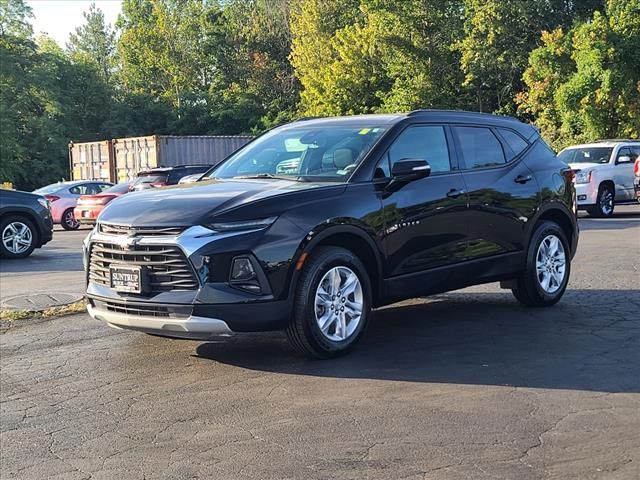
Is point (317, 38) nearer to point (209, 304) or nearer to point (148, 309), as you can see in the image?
point (148, 309)

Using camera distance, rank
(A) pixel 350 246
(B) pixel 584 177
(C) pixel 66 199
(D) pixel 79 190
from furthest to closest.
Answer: (D) pixel 79 190, (C) pixel 66 199, (B) pixel 584 177, (A) pixel 350 246

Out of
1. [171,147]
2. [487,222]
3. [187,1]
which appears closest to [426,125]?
[487,222]

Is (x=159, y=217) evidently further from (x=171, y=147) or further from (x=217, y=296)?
(x=171, y=147)

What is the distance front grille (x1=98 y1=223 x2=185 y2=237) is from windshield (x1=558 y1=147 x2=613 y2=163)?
16.2m

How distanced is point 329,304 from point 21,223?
32.0ft

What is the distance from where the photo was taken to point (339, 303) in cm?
596

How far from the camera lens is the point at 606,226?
16.7m

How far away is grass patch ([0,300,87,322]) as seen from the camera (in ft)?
27.6

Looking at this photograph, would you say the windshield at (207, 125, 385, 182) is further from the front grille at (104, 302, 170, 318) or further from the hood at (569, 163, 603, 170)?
the hood at (569, 163, 603, 170)

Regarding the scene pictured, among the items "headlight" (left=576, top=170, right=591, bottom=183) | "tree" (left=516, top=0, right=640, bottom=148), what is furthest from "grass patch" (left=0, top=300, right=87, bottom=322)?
"tree" (left=516, top=0, right=640, bottom=148)

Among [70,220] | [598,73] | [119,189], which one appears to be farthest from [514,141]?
[598,73]

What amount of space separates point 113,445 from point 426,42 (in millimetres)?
38993

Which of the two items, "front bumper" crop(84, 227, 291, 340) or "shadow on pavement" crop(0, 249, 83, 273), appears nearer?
"front bumper" crop(84, 227, 291, 340)

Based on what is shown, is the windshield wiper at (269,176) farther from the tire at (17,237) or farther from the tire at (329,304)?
the tire at (17,237)
